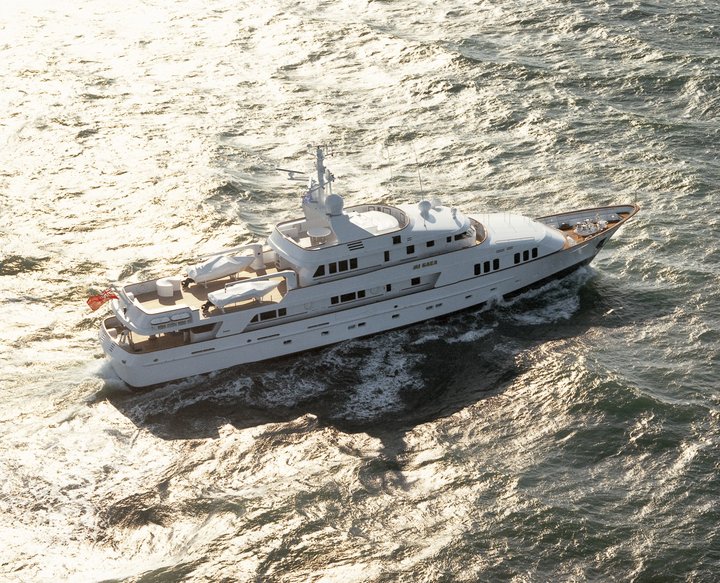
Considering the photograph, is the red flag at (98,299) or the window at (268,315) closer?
the red flag at (98,299)

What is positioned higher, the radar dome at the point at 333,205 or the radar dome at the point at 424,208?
the radar dome at the point at 333,205

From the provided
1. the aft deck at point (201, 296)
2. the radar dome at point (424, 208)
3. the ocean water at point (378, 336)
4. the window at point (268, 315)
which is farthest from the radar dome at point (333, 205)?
the ocean water at point (378, 336)

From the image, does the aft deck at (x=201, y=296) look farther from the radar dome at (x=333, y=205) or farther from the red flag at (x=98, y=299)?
the radar dome at (x=333, y=205)

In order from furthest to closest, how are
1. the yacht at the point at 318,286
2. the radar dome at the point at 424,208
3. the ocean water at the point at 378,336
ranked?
the radar dome at the point at 424,208, the yacht at the point at 318,286, the ocean water at the point at 378,336

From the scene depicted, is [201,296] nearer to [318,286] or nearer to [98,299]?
[98,299]

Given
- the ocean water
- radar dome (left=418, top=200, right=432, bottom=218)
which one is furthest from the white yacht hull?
radar dome (left=418, top=200, right=432, bottom=218)
